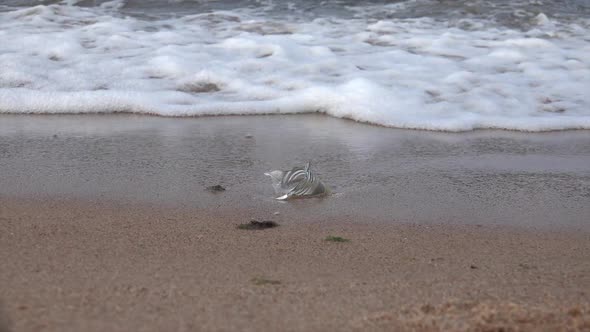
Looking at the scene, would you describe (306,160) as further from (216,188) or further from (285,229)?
(285,229)

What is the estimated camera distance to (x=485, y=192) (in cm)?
369

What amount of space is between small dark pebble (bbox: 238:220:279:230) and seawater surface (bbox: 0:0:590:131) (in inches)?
71.5

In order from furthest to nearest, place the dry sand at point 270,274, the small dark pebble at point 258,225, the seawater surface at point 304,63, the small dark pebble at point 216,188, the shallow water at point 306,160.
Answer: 1. the seawater surface at point 304,63
2. the small dark pebble at point 216,188
3. the shallow water at point 306,160
4. the small dark pebble at point 258,225
5. the dry sand at point 270,274

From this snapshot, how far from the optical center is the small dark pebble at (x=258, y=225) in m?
3.15

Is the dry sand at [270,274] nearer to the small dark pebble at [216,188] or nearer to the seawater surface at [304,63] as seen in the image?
the small dark pebble at [216,188]

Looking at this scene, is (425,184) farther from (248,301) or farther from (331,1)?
(331,1)

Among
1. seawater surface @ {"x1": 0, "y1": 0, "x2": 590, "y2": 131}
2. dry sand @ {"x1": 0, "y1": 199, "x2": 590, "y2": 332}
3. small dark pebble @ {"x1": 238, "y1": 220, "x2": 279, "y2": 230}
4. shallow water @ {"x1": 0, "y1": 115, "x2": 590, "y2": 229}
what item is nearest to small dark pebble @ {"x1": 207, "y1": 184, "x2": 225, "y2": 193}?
shallow water @ {"x1": 0, "y1": 115, "x2": 590, "y2": 229}

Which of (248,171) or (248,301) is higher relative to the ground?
(248,301)

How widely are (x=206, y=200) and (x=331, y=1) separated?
602 centimetres

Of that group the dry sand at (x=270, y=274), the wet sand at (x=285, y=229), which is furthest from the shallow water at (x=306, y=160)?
the dry sand at (x=270, y=274)

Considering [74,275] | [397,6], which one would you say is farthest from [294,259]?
[397,6]

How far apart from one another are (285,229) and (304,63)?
303cm

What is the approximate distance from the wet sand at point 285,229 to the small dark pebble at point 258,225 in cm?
5

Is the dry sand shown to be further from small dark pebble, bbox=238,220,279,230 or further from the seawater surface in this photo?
the seawater surface
